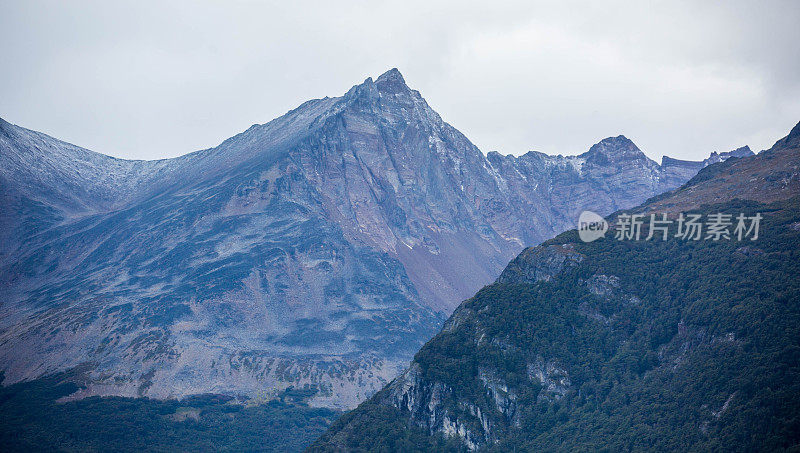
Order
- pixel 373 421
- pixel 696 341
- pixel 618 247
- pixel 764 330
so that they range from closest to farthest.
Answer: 1. pixel 764 330
2. pixel 696 341
3. pixel 373 421
4. pixel 618 247

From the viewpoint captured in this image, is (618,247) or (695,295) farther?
(618,247)

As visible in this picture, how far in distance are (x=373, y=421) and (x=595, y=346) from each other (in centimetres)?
5975

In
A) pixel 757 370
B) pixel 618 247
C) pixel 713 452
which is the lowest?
pixel 713 452

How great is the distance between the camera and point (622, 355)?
15788cm

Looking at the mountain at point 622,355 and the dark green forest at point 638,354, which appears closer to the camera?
the dark green forest at point 638,354

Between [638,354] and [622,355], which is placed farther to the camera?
[622,355]

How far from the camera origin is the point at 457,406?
162 meters

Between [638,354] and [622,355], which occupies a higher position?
[622,355]

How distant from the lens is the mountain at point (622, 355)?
12350 centimetres

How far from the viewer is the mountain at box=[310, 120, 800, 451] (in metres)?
124

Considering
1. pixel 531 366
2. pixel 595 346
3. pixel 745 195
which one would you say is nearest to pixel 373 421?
pixel 531 366

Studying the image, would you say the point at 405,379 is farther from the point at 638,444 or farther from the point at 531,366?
the point at 638,444

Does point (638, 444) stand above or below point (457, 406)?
below

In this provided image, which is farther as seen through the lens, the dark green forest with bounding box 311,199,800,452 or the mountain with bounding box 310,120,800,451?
the mountain with bounding box 310,120,800,451
